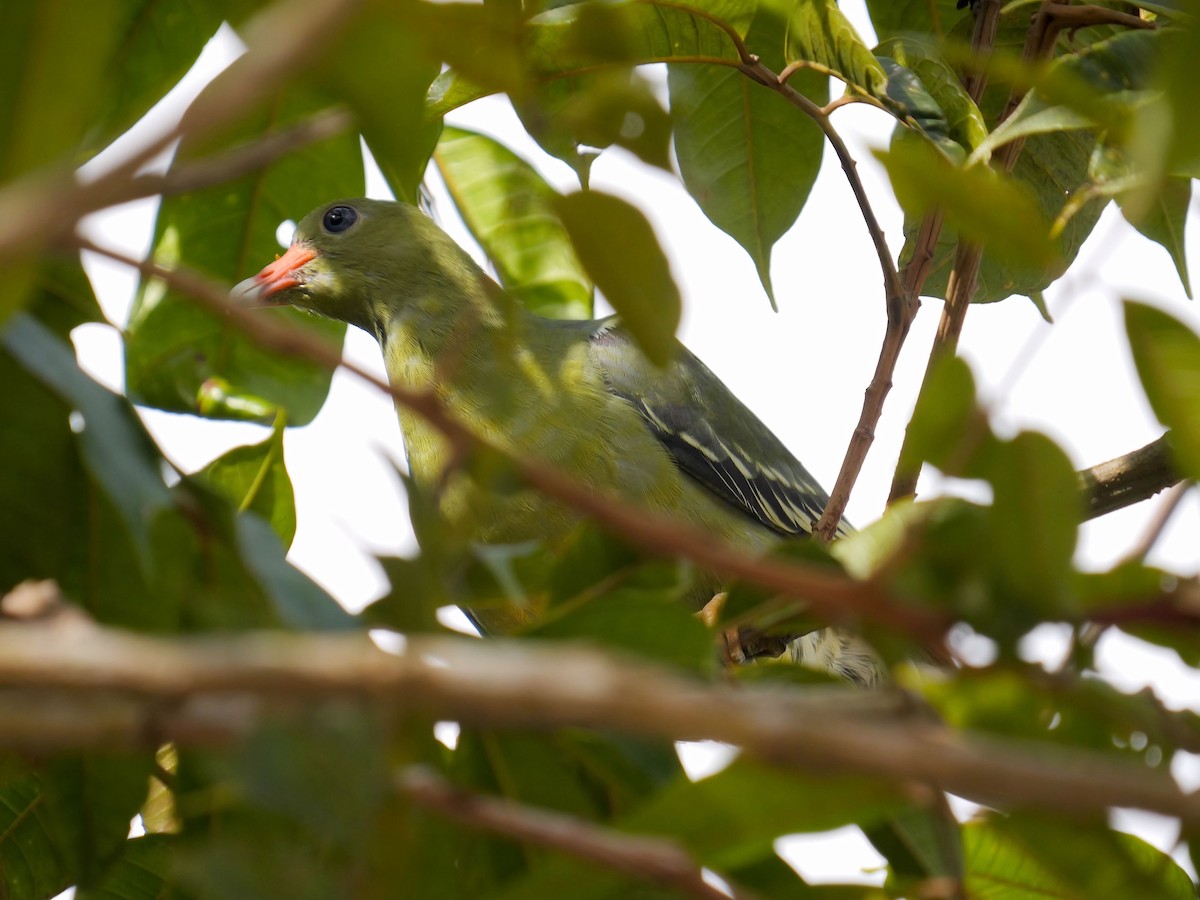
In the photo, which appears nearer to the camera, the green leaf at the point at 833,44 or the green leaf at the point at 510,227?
the green leaf at the point at 833,44

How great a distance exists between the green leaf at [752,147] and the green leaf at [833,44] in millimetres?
321

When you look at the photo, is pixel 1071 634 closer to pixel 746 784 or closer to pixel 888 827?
pixel 746 784

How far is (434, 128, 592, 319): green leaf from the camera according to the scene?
2.68 meters

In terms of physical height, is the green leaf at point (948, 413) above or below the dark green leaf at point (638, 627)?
above

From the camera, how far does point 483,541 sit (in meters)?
2.71

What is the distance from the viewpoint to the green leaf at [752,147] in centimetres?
219

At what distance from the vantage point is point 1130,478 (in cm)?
189

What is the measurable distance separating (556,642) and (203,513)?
0.97 ft

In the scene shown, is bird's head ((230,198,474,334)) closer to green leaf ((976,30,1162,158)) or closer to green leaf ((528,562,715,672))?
green leaf ((976,30,1162,158))

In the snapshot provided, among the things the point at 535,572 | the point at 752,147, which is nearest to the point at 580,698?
the point at 535,572

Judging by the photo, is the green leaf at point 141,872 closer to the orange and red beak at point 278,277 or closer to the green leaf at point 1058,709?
the green leaf at point 1058,709

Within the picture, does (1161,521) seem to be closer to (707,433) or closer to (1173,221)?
(1173,221)

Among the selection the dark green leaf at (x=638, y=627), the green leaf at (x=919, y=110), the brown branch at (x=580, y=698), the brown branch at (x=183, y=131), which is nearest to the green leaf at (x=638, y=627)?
the dark green leaf at (x=638, y=627)

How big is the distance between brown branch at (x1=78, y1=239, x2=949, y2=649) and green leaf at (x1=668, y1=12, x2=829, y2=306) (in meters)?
1.51
